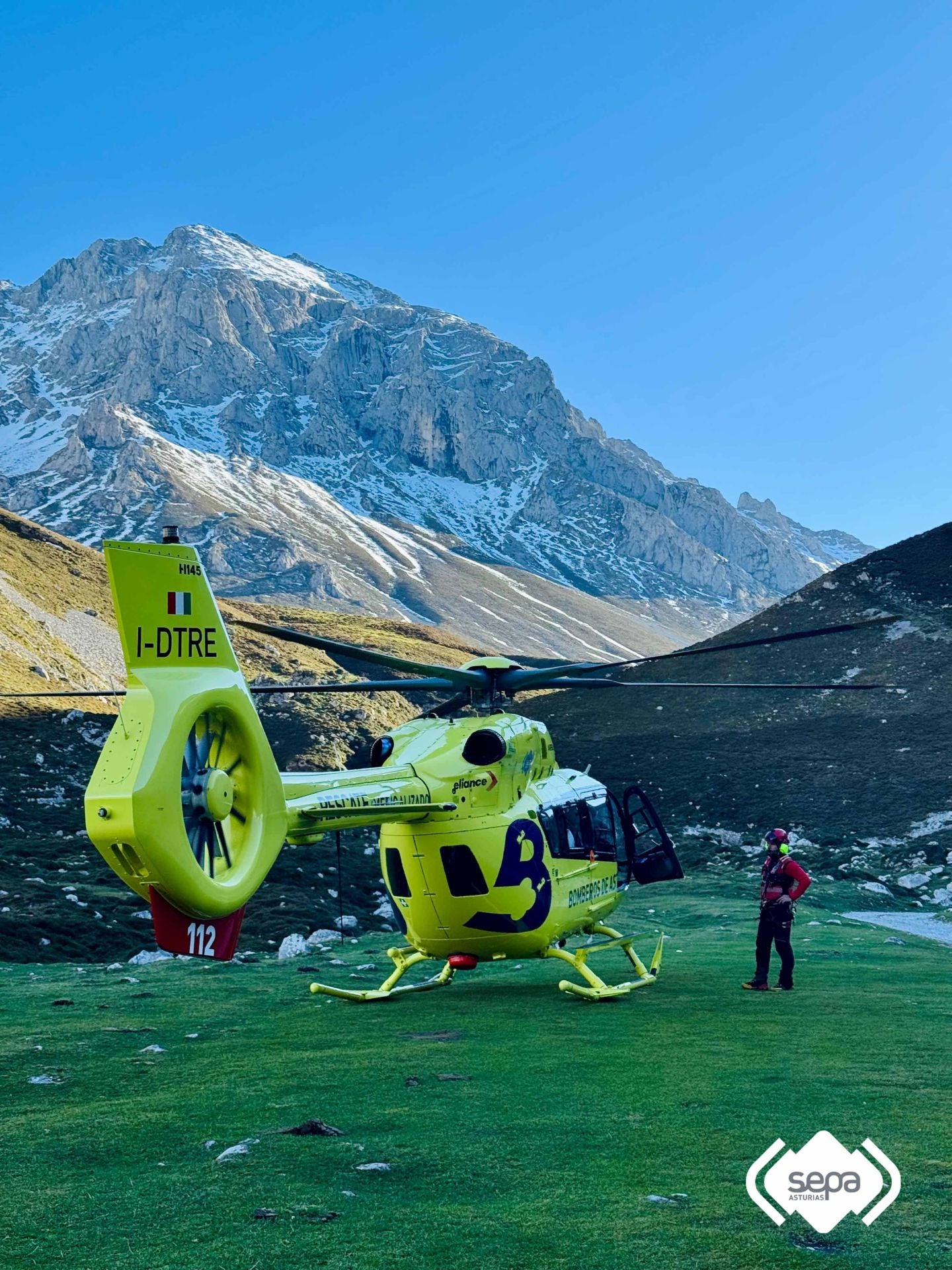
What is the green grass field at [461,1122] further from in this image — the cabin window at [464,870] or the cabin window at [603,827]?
the cabin window at [603,827]

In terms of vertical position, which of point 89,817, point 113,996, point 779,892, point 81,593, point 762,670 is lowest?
Answer: point 113,996

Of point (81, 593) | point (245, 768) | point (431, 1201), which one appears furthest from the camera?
point (81, 593)

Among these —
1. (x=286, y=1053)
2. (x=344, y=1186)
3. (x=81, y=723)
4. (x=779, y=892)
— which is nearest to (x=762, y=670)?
(x=81, y=723)

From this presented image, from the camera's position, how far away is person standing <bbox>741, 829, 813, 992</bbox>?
1589 centimetres

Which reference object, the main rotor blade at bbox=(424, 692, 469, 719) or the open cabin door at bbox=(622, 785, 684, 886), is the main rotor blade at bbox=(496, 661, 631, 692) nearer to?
the main rotor blade at bbox=(424, 692, 469, 719)

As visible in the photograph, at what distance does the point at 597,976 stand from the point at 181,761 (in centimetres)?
877

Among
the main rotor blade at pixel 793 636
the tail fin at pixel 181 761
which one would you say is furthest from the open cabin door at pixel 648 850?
the tail fin at pixel 181 761

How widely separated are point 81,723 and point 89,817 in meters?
44.2

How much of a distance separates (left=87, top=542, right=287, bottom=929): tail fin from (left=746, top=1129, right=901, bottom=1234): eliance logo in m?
4.93

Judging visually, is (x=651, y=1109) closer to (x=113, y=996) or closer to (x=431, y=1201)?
(x=431, y=1201)

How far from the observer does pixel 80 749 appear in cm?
4781

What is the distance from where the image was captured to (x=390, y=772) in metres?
14.8

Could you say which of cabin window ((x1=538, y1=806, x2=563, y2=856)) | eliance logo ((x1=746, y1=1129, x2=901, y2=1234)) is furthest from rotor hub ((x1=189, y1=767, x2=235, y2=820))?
cabin window ((x1=538, y1=806, x2=563, y2=856))

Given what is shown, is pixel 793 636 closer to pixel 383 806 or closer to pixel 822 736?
pixel 383 806
